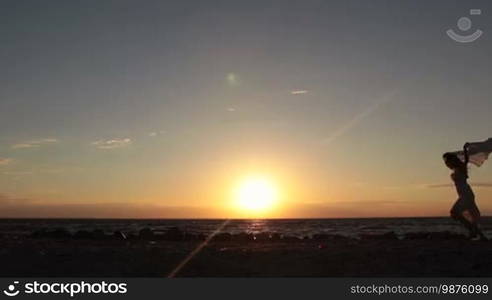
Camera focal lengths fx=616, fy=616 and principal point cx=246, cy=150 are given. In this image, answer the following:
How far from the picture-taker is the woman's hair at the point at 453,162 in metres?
19.1

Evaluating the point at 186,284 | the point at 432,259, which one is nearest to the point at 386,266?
the point at 432,259

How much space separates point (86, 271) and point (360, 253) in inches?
265

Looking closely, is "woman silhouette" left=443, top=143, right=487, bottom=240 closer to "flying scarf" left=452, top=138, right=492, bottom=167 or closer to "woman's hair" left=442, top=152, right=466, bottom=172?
"woman's hair" left=442, top=152, right=466, bottom=172

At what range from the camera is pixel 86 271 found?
45.8 ft

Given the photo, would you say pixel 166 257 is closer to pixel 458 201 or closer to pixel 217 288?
pixel 217 288

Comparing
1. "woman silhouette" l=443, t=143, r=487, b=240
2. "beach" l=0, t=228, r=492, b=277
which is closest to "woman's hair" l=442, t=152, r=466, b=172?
"woman silhouette" l=443, t=143, r=487, b=240

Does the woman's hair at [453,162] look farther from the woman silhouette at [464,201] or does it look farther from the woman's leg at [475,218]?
the woman's leg at [475,218]

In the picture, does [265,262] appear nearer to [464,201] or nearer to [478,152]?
[464,201]

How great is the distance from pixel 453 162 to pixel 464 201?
4.15 ft

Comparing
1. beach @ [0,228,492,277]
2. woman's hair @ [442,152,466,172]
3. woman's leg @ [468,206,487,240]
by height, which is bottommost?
beach @ [0,228,492,277]

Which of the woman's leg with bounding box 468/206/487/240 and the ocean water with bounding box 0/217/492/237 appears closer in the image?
the woman's leg with bounding box 468/206/487/240

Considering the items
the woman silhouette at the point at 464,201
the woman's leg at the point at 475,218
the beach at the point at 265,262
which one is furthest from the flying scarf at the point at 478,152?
the beach at the point at 265,262

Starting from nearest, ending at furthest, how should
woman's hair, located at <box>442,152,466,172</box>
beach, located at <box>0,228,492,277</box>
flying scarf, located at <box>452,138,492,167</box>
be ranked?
beach, located at <box>0,228,492,277</box>, woman's hair, located at <box>442,152,466,172</box>, flying scarf, located at <box>452,138,492,167</box>

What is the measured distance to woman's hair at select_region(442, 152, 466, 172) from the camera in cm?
1914
